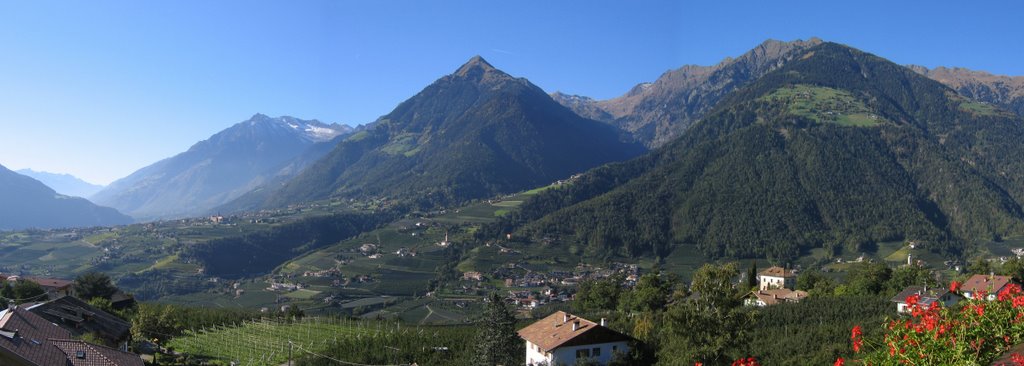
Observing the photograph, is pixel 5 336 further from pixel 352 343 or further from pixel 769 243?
pixel 769 243

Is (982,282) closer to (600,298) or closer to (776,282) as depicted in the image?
(600,298)

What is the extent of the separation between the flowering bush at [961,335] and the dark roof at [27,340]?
25.8 m

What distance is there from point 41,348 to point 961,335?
29261 millimetres

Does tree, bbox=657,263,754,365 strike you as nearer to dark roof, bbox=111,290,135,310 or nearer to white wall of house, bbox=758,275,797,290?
dark roof, bbox=111,290,135,310

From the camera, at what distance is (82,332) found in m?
41.8

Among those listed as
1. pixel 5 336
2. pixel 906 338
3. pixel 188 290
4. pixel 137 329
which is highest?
pixel 906 338

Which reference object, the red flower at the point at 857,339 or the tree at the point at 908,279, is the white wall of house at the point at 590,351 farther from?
the tree at the point at 908,279

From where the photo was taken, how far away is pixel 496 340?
4022 cm

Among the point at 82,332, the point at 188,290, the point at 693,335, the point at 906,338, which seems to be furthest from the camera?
the point at 188,290

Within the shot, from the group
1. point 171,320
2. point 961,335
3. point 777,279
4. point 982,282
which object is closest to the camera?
point 961,335

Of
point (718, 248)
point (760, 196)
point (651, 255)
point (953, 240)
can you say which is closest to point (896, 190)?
point (953, 240)

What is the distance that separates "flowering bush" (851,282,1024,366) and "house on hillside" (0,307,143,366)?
25688 millimetres

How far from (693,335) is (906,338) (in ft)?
63.5

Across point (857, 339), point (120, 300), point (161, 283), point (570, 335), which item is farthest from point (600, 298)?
point (161, 283)
